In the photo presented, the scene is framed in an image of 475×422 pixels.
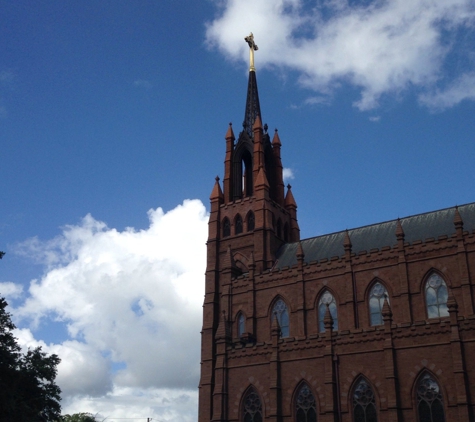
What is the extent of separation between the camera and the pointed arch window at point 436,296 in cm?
3925

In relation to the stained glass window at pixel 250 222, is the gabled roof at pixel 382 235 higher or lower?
lower

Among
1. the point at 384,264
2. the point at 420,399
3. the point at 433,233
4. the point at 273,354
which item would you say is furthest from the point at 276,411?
the point at 433,233

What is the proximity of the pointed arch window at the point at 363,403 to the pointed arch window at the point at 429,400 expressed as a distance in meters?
2.69

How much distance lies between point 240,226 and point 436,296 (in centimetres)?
1996

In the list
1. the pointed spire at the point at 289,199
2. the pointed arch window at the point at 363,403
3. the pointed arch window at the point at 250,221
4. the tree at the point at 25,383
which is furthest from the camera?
the pointed spire at the point at 289,199

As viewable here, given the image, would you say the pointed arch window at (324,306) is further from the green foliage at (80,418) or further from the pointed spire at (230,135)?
the green foliage at (80,418)

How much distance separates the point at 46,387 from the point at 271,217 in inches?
978

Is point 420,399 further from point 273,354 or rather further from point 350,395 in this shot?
point 273,354

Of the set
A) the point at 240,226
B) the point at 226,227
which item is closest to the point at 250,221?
the point at 240,226

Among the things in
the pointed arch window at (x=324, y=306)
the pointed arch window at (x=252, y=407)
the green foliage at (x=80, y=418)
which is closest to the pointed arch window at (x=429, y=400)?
the pointed arch window at (x=252, y=407)

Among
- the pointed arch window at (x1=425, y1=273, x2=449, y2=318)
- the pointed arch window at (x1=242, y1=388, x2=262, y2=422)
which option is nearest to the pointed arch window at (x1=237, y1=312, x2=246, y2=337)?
the pointed arch window at (x1=242, y1=388, x2=262, y2=422)

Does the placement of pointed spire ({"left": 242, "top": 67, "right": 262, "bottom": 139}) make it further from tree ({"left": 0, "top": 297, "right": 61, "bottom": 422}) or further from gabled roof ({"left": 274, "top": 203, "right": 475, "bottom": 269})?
tree ({"left": 0, "top": 297, "right": 61, "bottom": 422})

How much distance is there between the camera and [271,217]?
175 feet

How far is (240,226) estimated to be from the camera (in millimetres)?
54219
